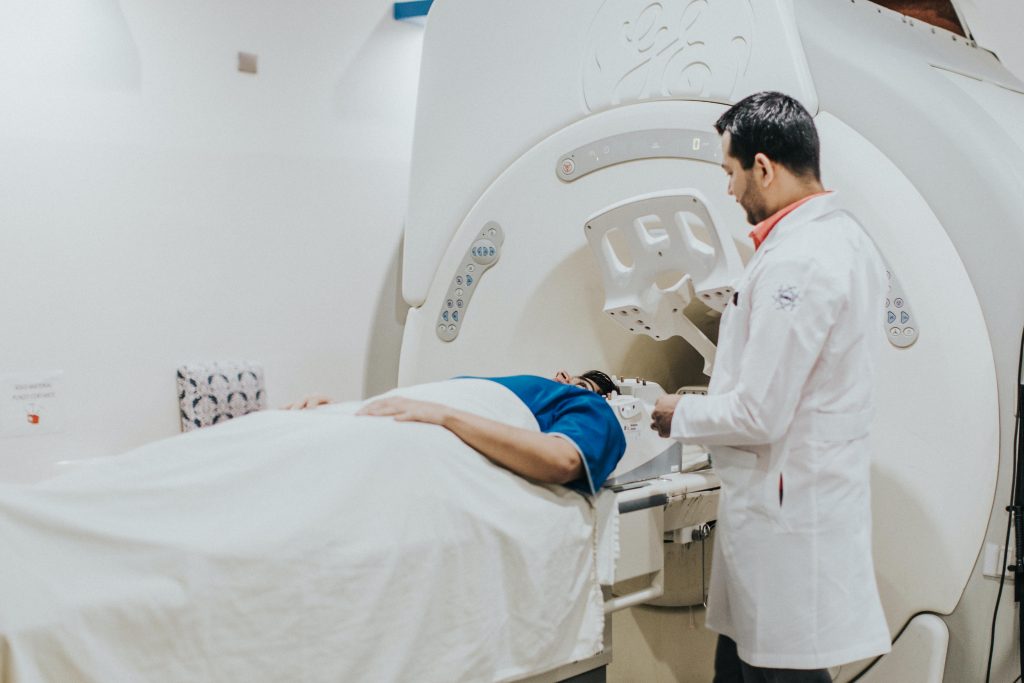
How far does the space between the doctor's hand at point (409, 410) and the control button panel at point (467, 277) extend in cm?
103

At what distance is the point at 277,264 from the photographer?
9.69 feet

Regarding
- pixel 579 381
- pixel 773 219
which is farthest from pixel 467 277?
pixel 773 219

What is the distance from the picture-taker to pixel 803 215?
5.23ft

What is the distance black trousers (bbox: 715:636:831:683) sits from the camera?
5.17 feet

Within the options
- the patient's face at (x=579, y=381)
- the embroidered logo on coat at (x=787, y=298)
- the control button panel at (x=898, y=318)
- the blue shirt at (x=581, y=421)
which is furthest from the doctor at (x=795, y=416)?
the patient's face at (x=579, y=381)

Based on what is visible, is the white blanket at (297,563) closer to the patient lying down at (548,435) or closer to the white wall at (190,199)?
the patient lying down at (548,435)

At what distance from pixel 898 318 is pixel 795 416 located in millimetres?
467

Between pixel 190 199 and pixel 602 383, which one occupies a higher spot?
pixel 190 199

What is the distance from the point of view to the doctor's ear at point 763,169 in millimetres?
1625

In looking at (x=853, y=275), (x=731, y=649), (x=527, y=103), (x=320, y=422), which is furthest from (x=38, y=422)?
(x=853, y=275)

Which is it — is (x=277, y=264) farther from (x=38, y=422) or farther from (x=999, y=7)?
(x=999, y=7)

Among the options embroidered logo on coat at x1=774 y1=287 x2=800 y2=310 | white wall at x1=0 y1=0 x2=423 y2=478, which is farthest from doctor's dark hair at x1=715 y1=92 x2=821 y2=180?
white wall at x1=0 y1=0 x2=423 y2=478

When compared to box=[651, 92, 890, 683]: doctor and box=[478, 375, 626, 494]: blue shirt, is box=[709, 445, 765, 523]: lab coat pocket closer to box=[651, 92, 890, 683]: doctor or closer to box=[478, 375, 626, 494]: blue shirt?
box=[651, 92, 890, 683]: doctor

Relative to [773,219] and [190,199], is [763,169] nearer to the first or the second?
[773,219]
